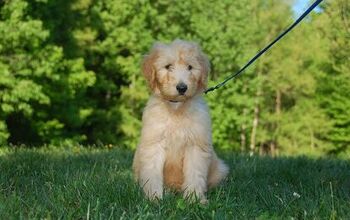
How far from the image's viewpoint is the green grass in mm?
4195

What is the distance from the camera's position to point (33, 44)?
78.5ft

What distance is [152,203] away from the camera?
4.67 metres

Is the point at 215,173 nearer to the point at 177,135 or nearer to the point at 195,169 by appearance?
the point at 195,169

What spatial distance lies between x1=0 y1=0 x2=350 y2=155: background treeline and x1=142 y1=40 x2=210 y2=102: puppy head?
40.0 feet

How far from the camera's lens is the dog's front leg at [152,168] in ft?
18.5

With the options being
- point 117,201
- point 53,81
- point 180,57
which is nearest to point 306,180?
point 180,57

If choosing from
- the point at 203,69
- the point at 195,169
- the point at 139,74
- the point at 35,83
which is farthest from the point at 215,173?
the point at 139,74

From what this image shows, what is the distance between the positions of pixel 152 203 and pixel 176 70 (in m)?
1.56

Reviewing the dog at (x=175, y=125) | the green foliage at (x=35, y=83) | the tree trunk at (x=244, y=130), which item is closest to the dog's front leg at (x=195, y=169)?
the dog at (x=175, y=125)

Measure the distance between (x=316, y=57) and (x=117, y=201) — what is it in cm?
3484

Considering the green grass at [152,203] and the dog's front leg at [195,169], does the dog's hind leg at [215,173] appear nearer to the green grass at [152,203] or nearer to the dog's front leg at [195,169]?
the green grass at [152,203]

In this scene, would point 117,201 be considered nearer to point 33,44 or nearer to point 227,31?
point 33,44

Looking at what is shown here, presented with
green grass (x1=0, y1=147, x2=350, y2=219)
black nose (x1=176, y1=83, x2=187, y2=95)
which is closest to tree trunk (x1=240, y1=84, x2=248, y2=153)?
green grass (x1=0, y1=147, x2=350, y2=219)

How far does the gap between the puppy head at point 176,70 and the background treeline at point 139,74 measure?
40.0ft
